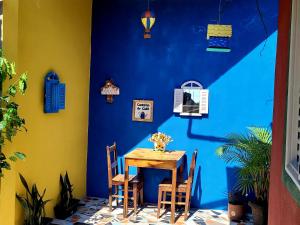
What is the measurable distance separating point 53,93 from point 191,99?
80.9 inches

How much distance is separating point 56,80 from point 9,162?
1.35 meters

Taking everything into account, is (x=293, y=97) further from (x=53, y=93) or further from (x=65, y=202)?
(x=65, y=202)

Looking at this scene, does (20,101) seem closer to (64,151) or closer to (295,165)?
(64,151)

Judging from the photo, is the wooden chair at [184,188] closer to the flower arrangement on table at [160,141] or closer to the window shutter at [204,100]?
the flower arrangement on table at [160,141]

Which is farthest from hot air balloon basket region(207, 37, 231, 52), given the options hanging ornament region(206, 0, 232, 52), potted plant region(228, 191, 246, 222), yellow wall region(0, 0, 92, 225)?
potted plant region(228, 191, 246, 222)

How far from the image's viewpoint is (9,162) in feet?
12.8

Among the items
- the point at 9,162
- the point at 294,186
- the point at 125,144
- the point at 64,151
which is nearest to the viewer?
the point at 294,186

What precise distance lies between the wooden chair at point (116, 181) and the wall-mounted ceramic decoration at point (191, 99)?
1.18m

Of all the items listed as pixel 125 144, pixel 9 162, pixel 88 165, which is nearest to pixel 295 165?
pixel 9 162

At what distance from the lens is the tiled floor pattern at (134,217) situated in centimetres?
488

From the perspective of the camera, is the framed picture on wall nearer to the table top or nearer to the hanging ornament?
the table top

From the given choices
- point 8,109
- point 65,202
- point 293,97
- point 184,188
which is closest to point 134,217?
point 184,188

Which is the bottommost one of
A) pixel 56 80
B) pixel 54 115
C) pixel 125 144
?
pixel 125 144

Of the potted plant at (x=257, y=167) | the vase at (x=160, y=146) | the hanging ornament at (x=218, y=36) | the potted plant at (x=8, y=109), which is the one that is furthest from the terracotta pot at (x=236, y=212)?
the potted plant at (x=8, y=109)
